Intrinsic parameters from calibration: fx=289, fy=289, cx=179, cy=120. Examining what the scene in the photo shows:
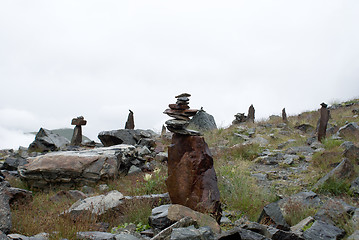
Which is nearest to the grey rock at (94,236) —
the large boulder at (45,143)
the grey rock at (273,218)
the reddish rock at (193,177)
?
the reddish rock at (193,177)

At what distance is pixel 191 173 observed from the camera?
18.4 feet

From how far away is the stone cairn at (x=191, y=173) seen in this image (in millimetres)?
5461

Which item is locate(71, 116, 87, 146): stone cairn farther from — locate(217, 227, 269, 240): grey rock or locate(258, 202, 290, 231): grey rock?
locate(217, 227, 269, 240): grey rock

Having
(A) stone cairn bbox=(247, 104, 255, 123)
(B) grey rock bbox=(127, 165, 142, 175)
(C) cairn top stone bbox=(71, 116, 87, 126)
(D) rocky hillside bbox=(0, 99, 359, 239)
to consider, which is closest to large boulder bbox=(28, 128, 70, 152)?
(C) cairn top stone bbox=(71, 116, 87, 126)

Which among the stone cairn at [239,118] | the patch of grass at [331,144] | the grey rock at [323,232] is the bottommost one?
the grey rock at [323,232]

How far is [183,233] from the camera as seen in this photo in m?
3.60

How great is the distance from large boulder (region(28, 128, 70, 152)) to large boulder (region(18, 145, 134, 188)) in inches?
227

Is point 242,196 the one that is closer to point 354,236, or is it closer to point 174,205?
point 174,205

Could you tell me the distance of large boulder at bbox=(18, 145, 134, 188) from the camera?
8.81 metres

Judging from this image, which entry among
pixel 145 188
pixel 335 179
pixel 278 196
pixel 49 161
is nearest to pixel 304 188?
pixel 335 179

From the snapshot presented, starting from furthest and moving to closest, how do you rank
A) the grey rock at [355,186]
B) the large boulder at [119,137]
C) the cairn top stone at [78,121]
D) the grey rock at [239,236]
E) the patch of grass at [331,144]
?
the cairn top stone at [78,121], the large boulder at [119,137], the patch of grass at [331,144], the grey rock at [355,186], the grey rock at [239,236]

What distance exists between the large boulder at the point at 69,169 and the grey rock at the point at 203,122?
977 cm

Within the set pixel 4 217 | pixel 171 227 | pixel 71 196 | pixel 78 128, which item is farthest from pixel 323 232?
pixel 78 128

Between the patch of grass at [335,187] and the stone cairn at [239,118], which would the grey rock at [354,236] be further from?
the stone cairn at [239,118]
